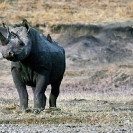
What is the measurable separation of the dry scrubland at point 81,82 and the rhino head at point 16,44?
1094 millimetres

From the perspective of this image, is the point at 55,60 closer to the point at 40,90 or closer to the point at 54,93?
the point at 40,90

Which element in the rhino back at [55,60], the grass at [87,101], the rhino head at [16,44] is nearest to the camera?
the grass at [87,101]

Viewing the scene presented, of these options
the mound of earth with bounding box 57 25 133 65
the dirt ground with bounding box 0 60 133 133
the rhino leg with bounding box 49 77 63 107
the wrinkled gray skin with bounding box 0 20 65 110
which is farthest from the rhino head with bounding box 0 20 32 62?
the mound of earth with bounding box 57 25 133 65

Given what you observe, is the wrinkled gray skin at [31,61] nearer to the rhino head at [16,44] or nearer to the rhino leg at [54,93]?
the rhino head at [16,44]

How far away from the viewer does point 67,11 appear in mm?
45938

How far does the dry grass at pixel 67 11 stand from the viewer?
4338 cm

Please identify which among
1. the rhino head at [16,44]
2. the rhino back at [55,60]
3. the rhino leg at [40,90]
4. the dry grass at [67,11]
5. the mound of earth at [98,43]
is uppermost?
the rhino head at [16,44]

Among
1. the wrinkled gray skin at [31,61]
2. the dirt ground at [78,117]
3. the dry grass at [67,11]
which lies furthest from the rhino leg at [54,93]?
the dry grass at [67,11]

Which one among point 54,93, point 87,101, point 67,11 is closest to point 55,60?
point 54,93

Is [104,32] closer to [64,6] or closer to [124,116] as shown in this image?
[64,6]

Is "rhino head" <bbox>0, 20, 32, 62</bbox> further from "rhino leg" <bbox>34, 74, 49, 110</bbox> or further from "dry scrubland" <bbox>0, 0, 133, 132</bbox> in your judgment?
"dry scrubland" <bbox>0, 0, 133, 132</bbox>

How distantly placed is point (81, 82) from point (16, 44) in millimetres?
13985

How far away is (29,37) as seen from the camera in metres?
15.5

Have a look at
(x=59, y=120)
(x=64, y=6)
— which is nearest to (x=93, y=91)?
(x=59, y=120)
